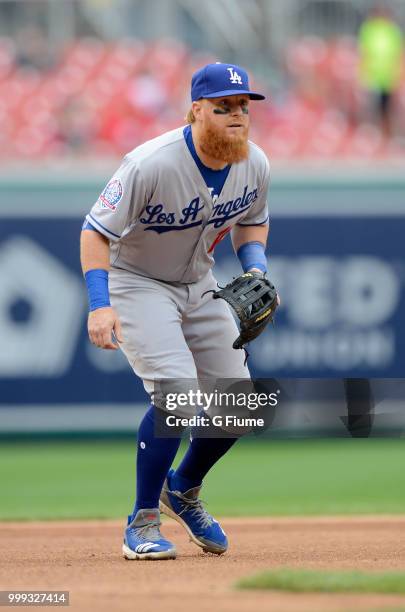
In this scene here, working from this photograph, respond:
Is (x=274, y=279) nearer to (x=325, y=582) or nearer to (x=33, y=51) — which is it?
(x=33, y=51)

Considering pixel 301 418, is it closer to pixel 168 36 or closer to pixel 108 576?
pixel 108 576

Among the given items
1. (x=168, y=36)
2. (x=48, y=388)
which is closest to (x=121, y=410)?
(x=48, y=388)

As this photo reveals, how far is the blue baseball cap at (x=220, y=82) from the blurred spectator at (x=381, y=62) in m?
8.60

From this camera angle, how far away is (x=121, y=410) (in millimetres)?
10914

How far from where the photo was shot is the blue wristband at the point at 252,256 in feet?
17.3

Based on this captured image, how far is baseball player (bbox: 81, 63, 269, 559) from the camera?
480cm

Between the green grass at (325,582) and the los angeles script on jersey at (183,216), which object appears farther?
the los angeles script on jersey at (183,216)

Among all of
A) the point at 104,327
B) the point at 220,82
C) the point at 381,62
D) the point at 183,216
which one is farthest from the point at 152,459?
the point at 381,62

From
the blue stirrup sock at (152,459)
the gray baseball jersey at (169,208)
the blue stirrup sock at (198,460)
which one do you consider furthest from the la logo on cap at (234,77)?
the blue stirrup sock at (198,460)

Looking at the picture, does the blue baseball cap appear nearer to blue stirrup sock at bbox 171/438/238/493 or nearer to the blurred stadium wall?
blue stirrup sock at bbox 171/438/238/493

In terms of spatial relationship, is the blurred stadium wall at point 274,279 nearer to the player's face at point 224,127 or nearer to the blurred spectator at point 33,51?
the blurred spectator at point 33,51

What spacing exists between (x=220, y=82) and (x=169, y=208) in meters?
0.50
